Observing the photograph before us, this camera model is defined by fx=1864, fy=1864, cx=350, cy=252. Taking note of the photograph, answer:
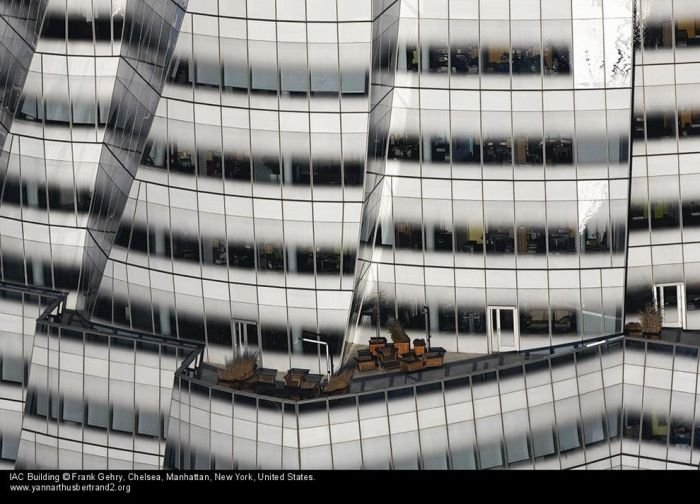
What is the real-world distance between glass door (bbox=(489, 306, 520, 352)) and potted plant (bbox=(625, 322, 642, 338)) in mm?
4455

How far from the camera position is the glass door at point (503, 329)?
249 ft

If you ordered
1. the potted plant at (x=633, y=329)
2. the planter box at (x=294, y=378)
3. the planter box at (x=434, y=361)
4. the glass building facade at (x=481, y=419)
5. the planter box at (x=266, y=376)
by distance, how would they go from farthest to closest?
the potted plant at (x=633, y=329) < the planter box at (x=434, y=361) < the planter box at (x=266, y=376) < the planter box at (x=294, y=378) < the glass building facade at (x=481, y=419)

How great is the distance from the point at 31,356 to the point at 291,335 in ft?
38.7

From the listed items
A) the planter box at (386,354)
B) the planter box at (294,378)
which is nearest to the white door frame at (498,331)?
the planter box at (386,354)

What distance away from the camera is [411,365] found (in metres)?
74.6

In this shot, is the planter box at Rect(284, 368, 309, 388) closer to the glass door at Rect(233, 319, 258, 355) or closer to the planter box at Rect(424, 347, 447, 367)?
the glass door at Rect(233, 319, 258, 355)

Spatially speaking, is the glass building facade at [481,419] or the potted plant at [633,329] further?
the potted plant at [633,329]

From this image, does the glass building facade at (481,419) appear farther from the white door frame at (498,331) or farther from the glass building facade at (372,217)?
the white door frame at (498,331)

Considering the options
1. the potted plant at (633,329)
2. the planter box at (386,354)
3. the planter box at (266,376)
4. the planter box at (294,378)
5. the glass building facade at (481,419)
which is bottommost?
the glass building facade at (481,419)

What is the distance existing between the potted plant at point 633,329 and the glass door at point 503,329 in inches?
175

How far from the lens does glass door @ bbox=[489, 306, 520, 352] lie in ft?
249

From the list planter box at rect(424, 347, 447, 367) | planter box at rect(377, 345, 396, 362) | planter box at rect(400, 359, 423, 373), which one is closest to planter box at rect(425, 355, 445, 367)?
planter box at rect(424, 347, 447, 367)

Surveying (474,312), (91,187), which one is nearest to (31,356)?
(91,187)

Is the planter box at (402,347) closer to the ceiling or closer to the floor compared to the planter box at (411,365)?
closer to the ceiling
